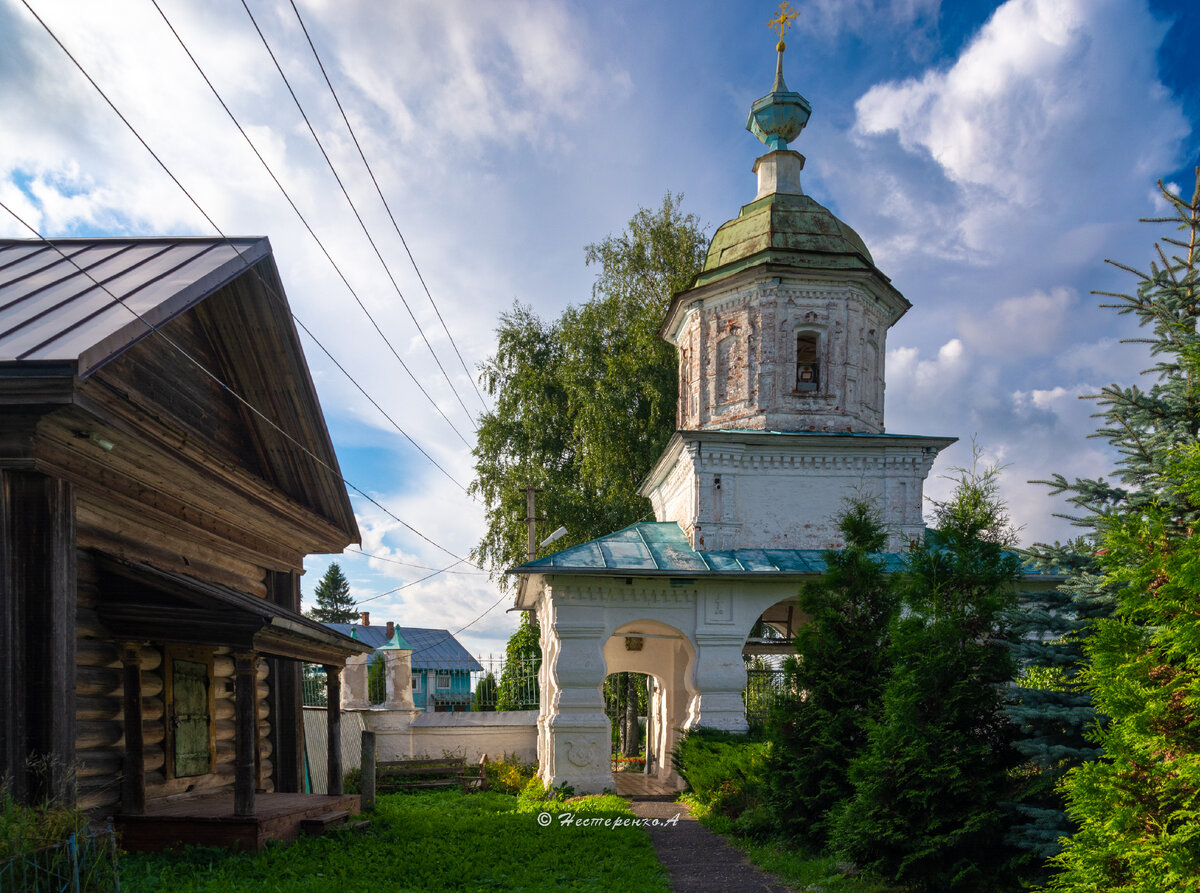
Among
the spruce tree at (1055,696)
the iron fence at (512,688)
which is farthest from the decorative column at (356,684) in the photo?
the spruce tree at (1055,696)

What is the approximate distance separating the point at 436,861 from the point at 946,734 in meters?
4.71

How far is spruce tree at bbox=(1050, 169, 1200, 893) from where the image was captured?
16.0 ft

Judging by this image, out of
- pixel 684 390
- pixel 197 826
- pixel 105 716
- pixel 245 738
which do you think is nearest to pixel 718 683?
pixel 684 390

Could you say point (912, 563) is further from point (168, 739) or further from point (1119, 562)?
point (168, 739)

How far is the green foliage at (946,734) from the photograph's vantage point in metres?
7.07

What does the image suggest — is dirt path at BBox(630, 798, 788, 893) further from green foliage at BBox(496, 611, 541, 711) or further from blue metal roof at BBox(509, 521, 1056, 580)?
green foliage at BBox(496, 611, 541, 711)

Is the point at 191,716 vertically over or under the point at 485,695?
over

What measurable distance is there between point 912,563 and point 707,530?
23.4 ft

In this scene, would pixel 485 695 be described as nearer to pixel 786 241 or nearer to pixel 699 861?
pixel 786 241

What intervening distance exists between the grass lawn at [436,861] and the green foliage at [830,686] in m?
1.66

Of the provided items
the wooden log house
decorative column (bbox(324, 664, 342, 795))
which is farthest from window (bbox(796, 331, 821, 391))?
decorative column (bbox(324, 664, 342, 795))

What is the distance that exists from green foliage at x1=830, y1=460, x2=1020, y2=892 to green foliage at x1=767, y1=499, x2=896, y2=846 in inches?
41.9

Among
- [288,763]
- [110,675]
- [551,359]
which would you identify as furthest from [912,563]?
[551,359]

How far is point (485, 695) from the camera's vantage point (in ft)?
72.5
